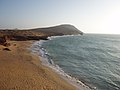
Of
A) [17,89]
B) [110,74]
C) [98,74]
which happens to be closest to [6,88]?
[17,89]

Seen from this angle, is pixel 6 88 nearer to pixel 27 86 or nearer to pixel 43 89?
pixel 27 86

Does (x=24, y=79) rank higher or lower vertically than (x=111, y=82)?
higher

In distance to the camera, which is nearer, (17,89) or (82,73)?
(17,89)

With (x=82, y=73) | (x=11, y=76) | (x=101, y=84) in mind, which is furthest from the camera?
(x=82, y=73)

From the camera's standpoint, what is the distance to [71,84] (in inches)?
623

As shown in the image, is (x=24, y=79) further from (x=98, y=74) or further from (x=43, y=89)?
(x=98, y=74)

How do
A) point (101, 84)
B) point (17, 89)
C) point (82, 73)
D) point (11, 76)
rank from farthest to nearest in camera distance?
point (82, 73) → point (101, 84) → point (11, 76) → point (17, 89)

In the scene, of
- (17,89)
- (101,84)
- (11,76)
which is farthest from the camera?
(101,84)

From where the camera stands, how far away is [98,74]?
20.9 meters

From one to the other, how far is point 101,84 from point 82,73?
401 cm

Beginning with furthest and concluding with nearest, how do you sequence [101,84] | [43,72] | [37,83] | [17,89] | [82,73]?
[82,73], [43,72], [101,84], [37,83], [17,89]

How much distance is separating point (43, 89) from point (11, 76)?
13.7 feet

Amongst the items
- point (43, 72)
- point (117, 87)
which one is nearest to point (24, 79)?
point (43, 72)

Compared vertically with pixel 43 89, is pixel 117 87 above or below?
below
